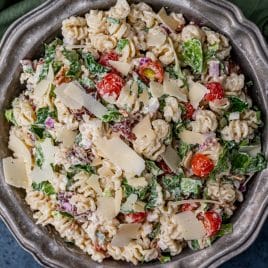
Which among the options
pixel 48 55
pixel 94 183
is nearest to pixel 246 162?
pixel 94 183

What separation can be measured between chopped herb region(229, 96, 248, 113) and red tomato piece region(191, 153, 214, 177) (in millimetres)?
201

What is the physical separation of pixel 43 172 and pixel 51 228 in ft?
0.88

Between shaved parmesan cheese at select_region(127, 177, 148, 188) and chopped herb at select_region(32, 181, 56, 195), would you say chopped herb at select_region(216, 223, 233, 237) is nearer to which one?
shaved parmesan cheese at select_region(127, 177, 148, 188)

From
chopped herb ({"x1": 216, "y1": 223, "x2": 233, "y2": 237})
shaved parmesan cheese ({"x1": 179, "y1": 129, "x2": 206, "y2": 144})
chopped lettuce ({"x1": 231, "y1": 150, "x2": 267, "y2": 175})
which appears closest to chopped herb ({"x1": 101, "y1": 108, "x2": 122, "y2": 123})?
shaved parmesan cheese ({"x1": 179, "y1": 129, "x2": 206, "y2": 144})

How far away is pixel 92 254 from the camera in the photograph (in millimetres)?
2498

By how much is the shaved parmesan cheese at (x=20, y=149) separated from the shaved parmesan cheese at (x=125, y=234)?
38 cm

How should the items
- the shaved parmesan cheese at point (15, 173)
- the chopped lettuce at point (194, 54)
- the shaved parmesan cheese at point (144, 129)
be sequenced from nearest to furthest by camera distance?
the shaved parmesan cheese at point (144, 129), the chopped lettuce at point (194, 54), the shaved parmesan cheese at point (15, 173)

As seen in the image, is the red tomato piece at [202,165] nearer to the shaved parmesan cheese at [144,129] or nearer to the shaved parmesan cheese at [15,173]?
the shaved parmesan cheese at [144,129]

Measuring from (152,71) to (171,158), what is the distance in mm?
289

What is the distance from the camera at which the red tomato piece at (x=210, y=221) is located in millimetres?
2426

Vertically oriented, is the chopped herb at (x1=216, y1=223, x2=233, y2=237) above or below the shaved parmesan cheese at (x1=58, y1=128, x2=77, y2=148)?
below

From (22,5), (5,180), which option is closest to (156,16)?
(22,5)

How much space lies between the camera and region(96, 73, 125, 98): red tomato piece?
228 cm

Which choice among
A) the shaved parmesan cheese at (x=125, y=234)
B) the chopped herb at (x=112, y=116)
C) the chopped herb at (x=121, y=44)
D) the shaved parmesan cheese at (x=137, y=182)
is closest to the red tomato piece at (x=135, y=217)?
the shaved parmesan cheese at (x=125, y=234)
